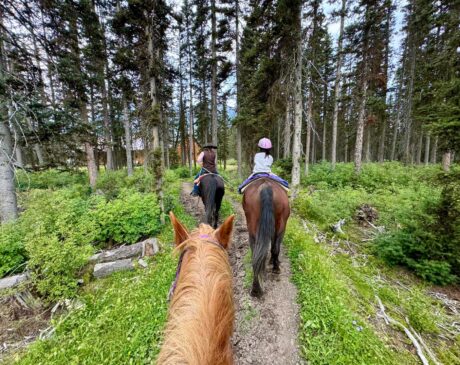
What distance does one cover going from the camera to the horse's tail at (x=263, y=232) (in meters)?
3.28

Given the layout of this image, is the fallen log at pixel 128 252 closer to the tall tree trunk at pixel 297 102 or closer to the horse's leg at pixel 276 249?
the horse's leg at pixel 276 249

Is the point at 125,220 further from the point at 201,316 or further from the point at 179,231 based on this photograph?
the point at 201,316

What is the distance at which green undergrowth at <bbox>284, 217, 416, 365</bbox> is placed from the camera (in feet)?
7.99

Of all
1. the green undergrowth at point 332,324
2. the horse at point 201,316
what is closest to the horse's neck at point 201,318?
the horse at point 201,316

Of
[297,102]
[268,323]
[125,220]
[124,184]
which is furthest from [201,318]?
[124,184]

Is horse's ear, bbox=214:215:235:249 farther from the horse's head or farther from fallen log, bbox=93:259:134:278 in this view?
fallen log, bbox=93:259:134:278

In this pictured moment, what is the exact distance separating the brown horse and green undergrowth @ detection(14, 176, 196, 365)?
1.72 m

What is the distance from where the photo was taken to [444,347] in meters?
2.80

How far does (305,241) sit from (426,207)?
2.88m

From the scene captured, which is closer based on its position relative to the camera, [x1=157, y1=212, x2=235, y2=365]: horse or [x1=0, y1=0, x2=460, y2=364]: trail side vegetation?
[x1=157, y1=212, x2=235, y2=365]: horse

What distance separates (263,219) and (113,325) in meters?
2.86

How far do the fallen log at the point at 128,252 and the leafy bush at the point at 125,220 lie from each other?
505 mm

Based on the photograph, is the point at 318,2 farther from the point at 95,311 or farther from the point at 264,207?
the point at 95,311

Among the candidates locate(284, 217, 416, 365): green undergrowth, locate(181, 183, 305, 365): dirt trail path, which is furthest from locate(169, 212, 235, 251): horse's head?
locate(284, 217, 416, 365): green undergrowth
